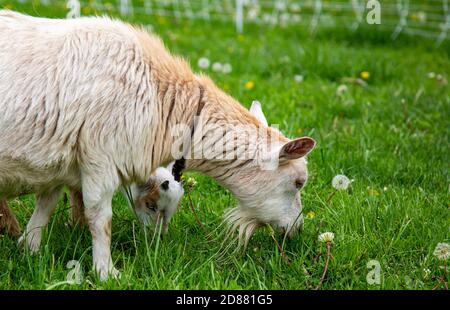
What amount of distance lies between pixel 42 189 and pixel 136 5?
260 inches

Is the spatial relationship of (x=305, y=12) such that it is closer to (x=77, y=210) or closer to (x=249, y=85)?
(x=249, y=85)

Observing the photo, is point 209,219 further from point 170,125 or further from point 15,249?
point 15,249

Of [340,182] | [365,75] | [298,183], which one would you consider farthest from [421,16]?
[298,183]

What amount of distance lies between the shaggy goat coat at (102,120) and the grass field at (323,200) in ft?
0.80

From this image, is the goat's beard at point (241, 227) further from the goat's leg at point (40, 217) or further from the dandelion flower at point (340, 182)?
the goat's leg at point (40, 217)

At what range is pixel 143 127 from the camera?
4.09 metres

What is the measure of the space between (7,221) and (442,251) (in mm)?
2435

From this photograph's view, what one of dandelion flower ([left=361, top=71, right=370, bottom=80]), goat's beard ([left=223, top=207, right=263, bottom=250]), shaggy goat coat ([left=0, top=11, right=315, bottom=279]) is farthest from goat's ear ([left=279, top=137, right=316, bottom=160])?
dandelion flower ([left=361, top=71, right=370, bottom=80])

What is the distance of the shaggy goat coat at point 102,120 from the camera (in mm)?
3986

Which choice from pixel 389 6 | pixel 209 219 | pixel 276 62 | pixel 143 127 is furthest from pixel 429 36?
pixel 143 127

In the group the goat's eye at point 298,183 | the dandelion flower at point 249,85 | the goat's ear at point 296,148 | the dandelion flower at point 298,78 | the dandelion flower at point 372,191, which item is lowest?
the dandelion flower at point 372,191

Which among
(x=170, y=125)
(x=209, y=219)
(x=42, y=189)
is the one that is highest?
(x=170, y=125)

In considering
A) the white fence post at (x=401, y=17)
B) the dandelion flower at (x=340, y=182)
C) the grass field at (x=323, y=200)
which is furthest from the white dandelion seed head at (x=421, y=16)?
the dandelion flower at (x=340, y=182)
